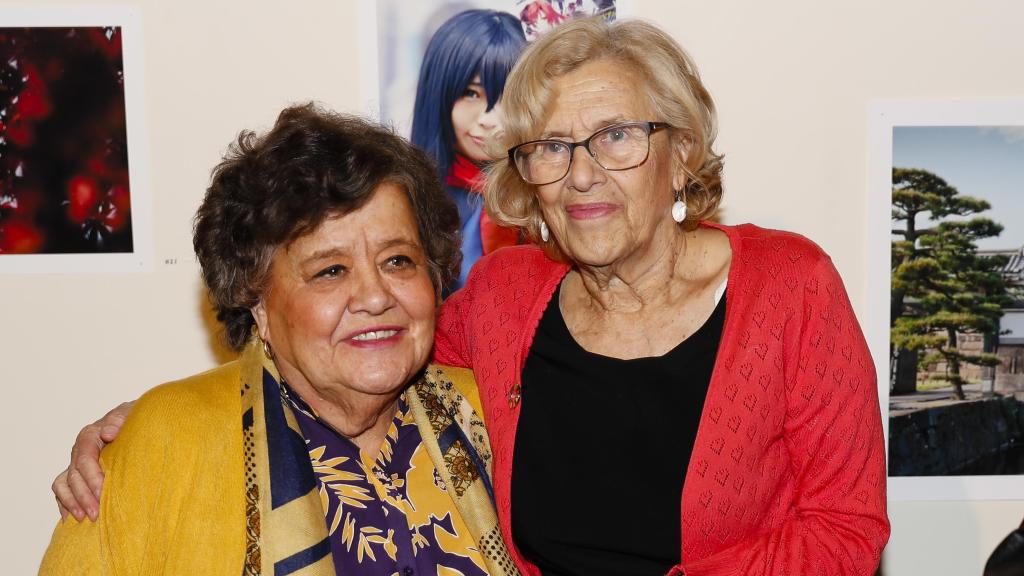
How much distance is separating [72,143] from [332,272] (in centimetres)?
124

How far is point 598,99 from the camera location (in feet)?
5.60

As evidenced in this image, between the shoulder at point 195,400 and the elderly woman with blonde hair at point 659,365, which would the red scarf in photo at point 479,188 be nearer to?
the elderly woman with blonde hair at point 659,365

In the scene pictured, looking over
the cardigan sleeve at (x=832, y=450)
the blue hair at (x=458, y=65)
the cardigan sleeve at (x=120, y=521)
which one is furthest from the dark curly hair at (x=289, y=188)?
the cardigan sleeve at (x=832, y=450)

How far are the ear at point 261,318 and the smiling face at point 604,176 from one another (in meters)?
0.66

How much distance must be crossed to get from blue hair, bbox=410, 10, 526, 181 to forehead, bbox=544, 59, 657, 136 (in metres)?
0.78

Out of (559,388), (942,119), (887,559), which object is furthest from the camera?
(887,559)

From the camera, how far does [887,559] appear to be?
8.59 feet

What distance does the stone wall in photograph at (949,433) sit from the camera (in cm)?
256

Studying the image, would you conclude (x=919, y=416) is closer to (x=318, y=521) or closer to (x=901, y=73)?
(x=901, y=73)

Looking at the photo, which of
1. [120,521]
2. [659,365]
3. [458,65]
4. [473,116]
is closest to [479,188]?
[473,116]

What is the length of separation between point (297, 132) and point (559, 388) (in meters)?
0.76

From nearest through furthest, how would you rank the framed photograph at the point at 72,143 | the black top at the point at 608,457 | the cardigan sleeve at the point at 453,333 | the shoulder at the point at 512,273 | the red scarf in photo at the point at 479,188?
the black top at the point at 608,457, the shoulder at the point at 512,273, the cardigan sleeve at the point at 453,333, the framed photograph at the point at 72,143, the red scarf in photo at the point at 479,188

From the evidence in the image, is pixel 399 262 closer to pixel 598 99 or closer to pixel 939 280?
pixel 598 99

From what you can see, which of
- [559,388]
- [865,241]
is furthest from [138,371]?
[865,241]
